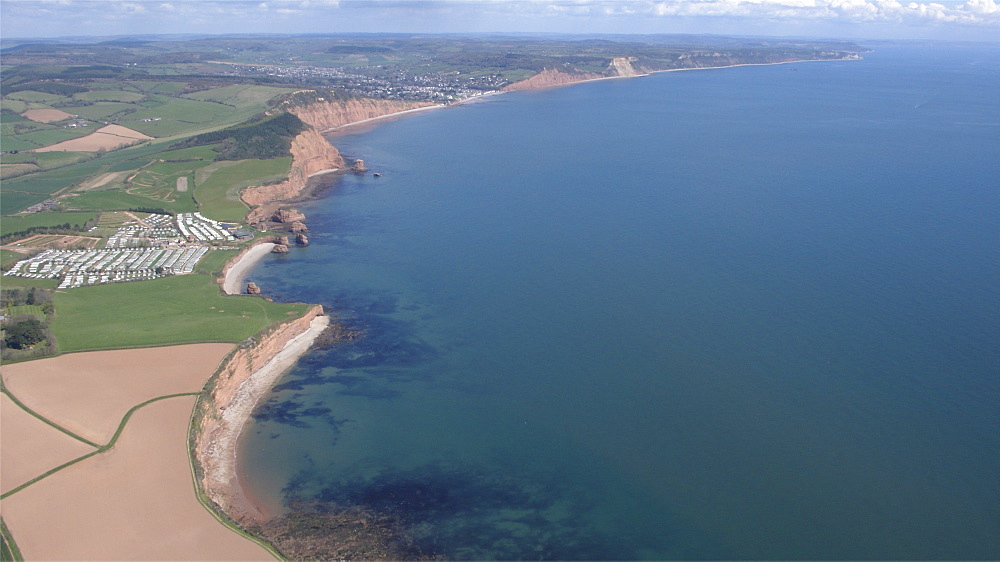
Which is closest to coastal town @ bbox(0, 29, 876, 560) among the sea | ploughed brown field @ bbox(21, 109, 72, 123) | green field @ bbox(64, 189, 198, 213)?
green field @ bbox(64, 189, 198, 213)

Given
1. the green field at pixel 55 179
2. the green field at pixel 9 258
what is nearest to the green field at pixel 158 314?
the green field at pixel 9 258

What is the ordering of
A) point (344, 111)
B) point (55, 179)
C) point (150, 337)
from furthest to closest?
point (344, 111) < point (55, 179) < point (150, 337)

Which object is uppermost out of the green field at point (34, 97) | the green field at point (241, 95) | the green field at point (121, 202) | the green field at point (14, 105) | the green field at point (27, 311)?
the green field at point (241, 95)

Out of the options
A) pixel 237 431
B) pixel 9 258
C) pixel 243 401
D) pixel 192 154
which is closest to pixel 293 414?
pixel 237 431

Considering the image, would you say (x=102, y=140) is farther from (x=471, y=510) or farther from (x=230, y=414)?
(x=471, y=510)

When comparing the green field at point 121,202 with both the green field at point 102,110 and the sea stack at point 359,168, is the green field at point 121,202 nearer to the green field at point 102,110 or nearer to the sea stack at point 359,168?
the sea stack at point 359,168

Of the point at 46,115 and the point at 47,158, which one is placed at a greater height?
the point at 46,115
